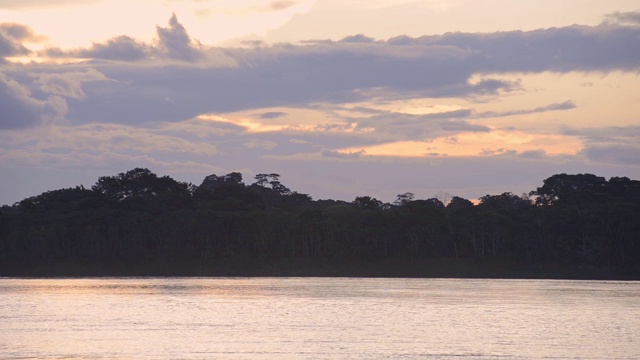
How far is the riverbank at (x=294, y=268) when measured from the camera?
461 feet

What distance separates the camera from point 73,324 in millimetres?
57719

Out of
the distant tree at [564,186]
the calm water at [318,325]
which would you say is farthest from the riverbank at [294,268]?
the calm water at [318,325]

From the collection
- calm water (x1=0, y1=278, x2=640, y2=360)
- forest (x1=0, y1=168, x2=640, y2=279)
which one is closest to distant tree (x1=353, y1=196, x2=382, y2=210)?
forest (x1=0, y1=168, x2=640, y2=279)

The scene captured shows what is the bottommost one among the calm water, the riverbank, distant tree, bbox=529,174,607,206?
the calm water

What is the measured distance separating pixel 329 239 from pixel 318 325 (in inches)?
3581

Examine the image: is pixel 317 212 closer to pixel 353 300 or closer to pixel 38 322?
pixel 353 300

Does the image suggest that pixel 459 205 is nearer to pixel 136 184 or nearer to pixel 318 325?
pixel 136 184

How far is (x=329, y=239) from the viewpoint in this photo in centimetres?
14900

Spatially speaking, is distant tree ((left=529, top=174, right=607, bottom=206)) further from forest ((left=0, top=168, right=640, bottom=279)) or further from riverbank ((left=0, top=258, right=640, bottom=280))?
riverbank ((left=0, top=258, right=640, bottom=280))

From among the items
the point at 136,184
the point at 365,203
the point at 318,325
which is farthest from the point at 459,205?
the point at 318,325

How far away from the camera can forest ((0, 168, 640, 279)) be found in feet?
444

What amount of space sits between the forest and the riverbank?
6.8 inches

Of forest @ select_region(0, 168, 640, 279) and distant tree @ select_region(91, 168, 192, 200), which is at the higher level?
distant tree @ select_region(91, 168, 192, 200)

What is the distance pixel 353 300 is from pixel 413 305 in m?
7.83
